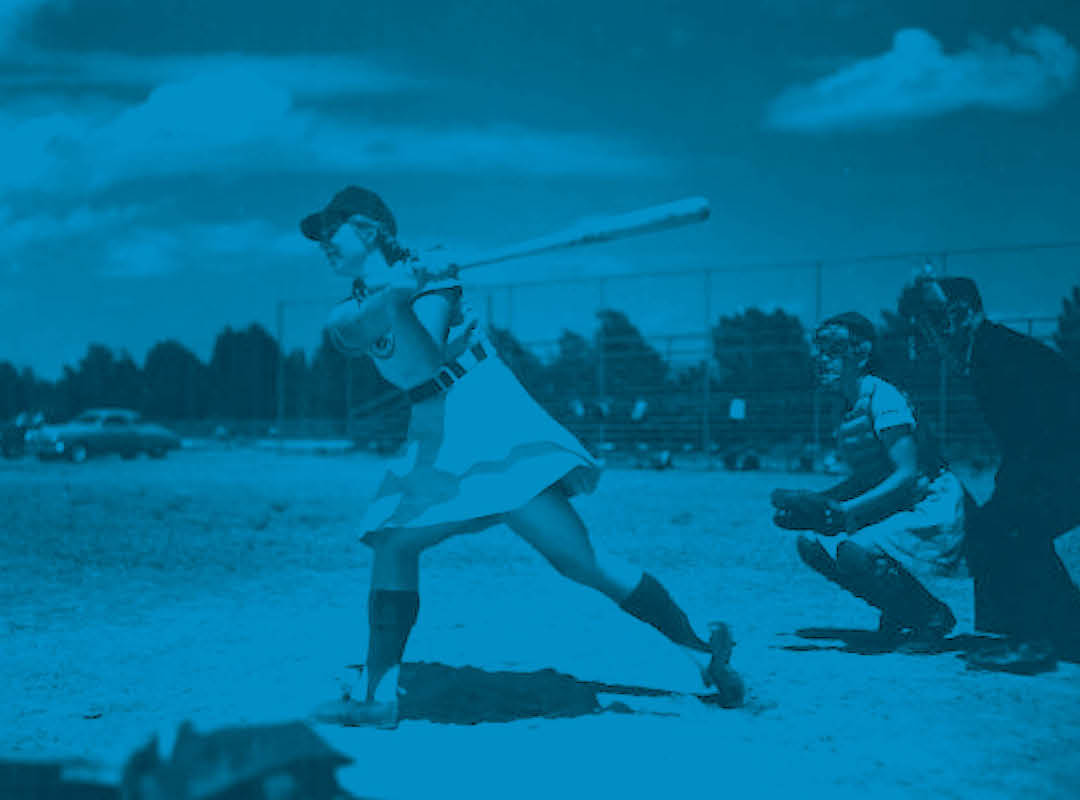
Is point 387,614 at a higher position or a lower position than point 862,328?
lower

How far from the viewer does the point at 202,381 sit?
117 ft

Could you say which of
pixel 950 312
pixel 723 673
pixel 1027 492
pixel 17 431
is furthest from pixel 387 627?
pixel 17 431

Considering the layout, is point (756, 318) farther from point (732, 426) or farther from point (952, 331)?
point (952, 331)

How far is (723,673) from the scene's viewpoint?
3.76 meters

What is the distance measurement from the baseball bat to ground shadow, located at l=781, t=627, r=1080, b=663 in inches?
83.2

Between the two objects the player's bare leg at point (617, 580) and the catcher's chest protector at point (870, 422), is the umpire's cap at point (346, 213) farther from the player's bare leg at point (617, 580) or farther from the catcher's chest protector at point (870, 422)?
the catcher's chest protector at point (870, 422)

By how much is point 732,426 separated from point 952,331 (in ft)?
49.7

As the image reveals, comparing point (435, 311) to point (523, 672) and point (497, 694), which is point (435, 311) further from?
point (523, 672)

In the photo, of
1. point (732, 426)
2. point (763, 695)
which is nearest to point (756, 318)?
point (732, 426)

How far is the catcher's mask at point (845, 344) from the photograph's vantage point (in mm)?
5008

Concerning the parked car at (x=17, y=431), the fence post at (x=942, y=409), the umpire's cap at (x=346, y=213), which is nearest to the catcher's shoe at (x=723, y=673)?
the umpire's cap at (x=346, y=213)

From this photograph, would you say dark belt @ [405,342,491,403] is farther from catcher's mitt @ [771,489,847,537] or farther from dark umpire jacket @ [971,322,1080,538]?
dark umpire jacket @ [971,322,1080,538]

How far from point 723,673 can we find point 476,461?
103 centimetres

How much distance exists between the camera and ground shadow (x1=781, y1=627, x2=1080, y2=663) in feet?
15.4
